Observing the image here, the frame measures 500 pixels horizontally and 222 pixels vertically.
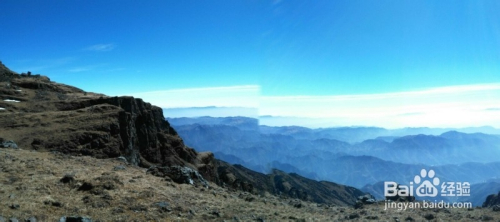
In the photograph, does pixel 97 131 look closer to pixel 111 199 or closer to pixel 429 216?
pixel 111 199

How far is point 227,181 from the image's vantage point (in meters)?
82.7

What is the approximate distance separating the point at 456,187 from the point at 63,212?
3642 centimetres

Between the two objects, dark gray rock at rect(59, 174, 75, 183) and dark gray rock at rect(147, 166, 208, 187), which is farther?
dark gray rock at rect(147, 166, 208, 187)

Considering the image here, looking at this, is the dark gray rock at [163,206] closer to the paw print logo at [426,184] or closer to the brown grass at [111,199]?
the brown grass at [111,199]

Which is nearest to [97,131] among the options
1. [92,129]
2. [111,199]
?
[92,129]

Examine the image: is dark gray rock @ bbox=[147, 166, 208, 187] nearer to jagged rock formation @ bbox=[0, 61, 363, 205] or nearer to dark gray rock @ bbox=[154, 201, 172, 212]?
jagged rock formation @ bbox=[0, 61, 363, 205]

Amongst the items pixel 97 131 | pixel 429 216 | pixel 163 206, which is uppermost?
pixel 97 131

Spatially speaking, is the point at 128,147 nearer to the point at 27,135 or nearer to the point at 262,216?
the point at 27,135

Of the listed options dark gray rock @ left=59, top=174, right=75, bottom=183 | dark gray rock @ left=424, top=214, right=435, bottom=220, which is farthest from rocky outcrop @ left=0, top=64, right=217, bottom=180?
dark gray rock @ left=424, top=214, right=435, bottom=220

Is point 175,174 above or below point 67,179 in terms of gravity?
below

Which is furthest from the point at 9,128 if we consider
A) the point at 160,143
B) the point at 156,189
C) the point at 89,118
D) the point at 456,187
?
the point at 456,187

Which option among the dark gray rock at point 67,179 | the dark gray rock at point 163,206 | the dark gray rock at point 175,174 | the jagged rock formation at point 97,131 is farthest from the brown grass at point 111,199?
the jagged rock formation at point 97,131

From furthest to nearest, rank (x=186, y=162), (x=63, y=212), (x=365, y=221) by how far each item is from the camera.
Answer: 1. (x=186, y=162)
2. (x=365, y=221)
3. (x=63, y=212)

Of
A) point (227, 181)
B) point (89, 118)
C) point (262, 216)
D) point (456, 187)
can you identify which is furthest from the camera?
point (227, 181)
